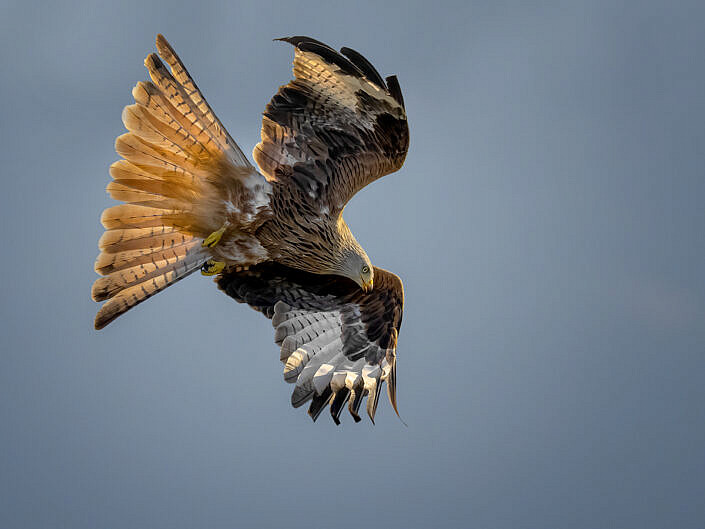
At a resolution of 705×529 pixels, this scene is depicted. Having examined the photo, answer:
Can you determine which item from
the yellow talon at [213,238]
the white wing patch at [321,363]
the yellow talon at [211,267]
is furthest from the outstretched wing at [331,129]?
the white wing patch at [321,363]

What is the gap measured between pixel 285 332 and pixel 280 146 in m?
1.10

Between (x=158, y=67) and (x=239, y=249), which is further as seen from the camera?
(x=239, y=249)

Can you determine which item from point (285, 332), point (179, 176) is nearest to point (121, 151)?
point (179, 176)

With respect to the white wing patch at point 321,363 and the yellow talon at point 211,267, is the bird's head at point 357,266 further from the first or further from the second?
the yellow talon at point 211,267

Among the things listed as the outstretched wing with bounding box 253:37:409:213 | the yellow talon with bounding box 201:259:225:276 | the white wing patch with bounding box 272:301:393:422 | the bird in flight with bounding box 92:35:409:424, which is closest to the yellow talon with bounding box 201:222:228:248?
the bird in flight with bounding box 92:35:409:424

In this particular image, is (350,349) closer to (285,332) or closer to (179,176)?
(285,332)

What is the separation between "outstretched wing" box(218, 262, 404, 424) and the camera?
3.65 meters

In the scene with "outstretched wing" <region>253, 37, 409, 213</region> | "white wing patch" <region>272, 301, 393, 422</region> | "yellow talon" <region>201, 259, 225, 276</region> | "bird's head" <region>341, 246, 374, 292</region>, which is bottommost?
"white wing patch" <region>272, 301, 393, 422</region>

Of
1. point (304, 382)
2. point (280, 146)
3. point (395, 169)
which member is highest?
point (280, 146)

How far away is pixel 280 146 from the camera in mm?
3498

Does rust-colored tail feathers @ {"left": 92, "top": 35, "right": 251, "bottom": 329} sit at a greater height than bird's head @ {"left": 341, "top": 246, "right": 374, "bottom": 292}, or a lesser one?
greater

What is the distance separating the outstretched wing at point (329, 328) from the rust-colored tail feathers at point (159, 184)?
0.58 meters

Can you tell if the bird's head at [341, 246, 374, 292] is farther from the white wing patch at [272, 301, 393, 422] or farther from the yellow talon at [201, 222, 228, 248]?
the yellow talon at [201, 222, 228, 248]

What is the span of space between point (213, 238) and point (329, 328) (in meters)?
0.92
